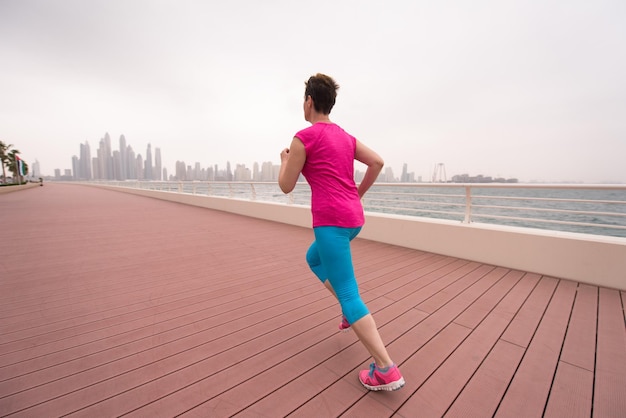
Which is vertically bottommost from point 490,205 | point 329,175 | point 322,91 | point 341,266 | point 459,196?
point 341,266

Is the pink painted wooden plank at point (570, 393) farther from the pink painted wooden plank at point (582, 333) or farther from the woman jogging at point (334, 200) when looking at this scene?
the woman jogging at point (334, 200)

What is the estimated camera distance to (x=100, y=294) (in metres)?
2.30

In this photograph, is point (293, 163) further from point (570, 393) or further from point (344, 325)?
point (570, 393)

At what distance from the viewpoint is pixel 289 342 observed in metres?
1.59

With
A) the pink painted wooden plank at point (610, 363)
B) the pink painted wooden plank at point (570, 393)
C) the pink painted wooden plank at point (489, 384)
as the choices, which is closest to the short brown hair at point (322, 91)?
the pink painted wooden plank at point (489, 384)

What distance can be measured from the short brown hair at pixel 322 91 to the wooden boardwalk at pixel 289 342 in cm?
140

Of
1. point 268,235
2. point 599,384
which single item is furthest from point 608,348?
point 268,235

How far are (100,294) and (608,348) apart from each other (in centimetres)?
400

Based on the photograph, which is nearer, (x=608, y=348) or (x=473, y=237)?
(x=608, y=348)

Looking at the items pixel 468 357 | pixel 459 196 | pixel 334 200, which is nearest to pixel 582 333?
pixel 468 357

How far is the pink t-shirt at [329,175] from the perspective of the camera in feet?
3.57

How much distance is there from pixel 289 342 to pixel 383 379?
690 millimetres

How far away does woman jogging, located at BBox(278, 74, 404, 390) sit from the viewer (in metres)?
1.09

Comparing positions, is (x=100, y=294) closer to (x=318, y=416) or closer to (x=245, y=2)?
(x=318, y=416)
